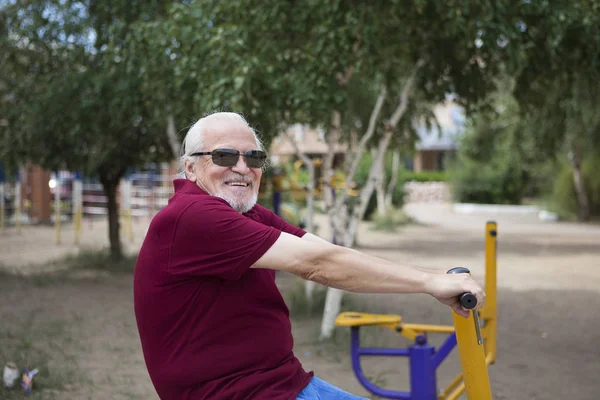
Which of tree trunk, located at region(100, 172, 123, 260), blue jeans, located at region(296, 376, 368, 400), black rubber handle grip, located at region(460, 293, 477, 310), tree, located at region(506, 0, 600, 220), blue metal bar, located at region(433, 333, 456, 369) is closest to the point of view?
black rubber handle grip, located at region(460, 293, 477, 310)

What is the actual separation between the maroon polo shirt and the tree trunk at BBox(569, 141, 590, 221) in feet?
→ 65.2

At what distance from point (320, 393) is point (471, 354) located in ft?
1.46

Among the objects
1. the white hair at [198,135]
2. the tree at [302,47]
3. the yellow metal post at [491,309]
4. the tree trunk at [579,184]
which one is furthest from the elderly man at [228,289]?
the tree trunk at [579,184]

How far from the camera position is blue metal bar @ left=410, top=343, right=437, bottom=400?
3.92 metres

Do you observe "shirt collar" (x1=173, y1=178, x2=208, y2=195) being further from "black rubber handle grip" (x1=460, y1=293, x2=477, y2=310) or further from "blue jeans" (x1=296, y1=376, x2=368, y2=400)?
"black rubber handle grip" (x1=460, y1=293, x2=477, y2=310)

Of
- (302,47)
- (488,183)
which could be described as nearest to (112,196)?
(302,47)

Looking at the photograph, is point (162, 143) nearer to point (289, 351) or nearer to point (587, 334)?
point (587, 334)

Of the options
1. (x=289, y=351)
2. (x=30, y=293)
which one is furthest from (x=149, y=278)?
(x=30, y=293)

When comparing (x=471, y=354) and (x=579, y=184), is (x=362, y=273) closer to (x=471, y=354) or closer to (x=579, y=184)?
(x=471, y=354)

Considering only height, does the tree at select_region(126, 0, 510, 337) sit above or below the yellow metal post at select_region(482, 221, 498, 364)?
above

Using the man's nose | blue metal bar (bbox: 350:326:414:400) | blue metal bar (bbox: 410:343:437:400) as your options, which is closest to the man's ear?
the man's nose

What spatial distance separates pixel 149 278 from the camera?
197 centimetres

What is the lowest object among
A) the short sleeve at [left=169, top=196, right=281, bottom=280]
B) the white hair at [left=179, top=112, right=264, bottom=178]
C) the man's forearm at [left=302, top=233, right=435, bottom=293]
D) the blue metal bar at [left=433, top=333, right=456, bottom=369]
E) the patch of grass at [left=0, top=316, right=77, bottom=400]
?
the patch of grass at [left=0, top=316, right=77, bottom=400]

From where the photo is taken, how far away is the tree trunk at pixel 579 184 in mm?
20984
